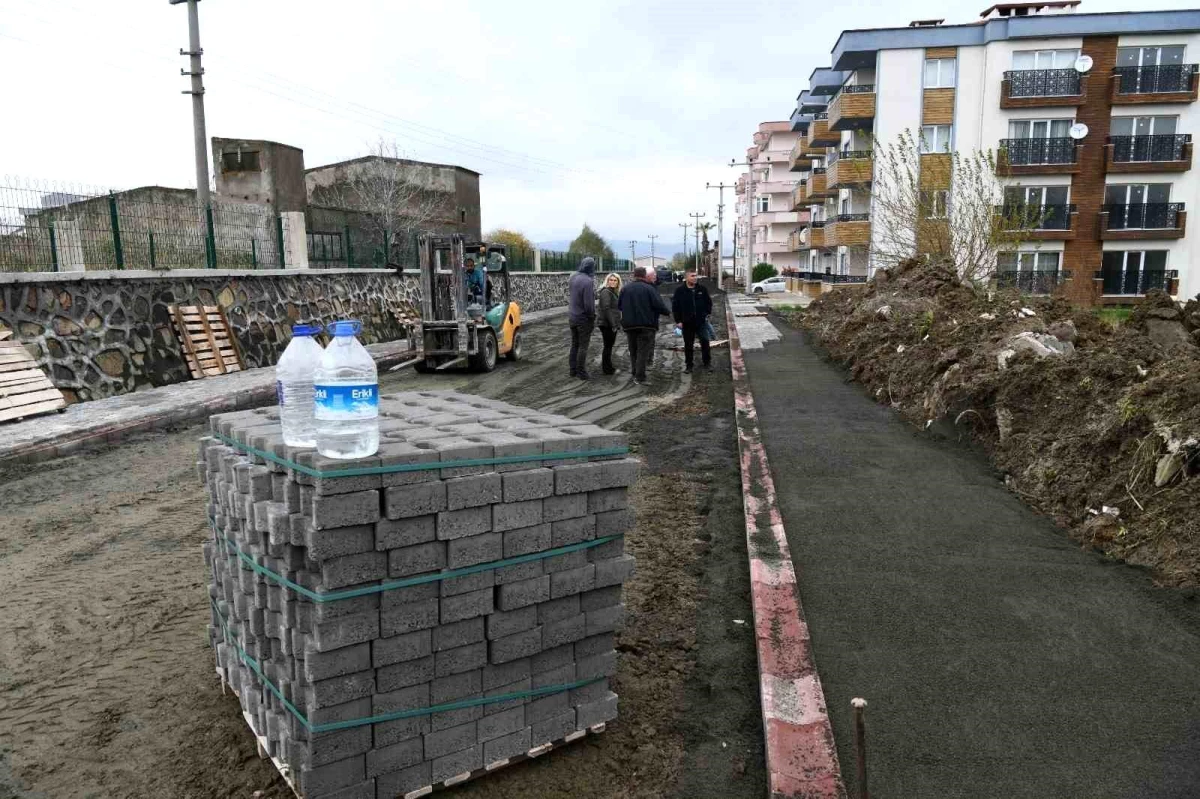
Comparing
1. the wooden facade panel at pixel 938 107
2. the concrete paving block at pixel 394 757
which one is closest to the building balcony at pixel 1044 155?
the wooden facade panel at pixel 938 107

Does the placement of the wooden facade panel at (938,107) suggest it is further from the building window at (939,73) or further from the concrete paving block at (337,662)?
the concrete paving block at (337,662)

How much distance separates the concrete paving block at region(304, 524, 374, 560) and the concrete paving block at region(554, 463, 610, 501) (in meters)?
0.77

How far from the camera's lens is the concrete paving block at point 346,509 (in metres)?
2.80

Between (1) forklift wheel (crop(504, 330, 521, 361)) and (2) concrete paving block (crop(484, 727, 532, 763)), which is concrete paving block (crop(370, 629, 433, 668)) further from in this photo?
(1) forklift wheel (crop(504, 330, 521, 361))

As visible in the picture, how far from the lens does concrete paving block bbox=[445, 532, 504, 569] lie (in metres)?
3.08

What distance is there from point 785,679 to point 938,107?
130 feet

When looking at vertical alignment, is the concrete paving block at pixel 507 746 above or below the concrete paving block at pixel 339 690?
below

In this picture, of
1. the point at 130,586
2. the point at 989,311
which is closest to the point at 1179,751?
the point at 130,586

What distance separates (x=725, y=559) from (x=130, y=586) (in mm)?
3892

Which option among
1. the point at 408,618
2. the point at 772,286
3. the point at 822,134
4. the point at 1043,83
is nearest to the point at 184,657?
the point at 408,618

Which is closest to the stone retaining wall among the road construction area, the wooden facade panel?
the road construction area

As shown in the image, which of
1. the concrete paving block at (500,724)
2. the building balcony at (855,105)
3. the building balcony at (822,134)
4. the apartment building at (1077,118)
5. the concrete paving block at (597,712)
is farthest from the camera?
the building balcony at (822,134)

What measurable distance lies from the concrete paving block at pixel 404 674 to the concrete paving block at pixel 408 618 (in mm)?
134

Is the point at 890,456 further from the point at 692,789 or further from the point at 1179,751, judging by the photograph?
the point at 692,789
